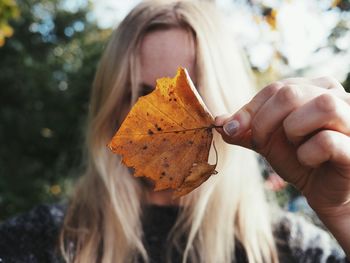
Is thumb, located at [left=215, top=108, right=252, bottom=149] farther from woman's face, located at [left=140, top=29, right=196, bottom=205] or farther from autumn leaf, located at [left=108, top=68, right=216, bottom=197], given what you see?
woman's face, located at [left=140, top=29, right=196, bottom=205]

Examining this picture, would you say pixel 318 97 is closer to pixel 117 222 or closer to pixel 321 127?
pixel 321 127

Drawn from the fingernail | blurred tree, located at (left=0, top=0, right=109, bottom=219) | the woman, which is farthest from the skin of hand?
blurred tree, located at (left=0, top=0, right=109, bottom=219)

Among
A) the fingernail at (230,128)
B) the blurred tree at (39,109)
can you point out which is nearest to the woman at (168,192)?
the fingernail at (230,128)

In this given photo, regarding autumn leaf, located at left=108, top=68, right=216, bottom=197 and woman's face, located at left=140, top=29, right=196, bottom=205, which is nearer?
autumn leaf, located at left=108, top=68, right=216, bottom=197

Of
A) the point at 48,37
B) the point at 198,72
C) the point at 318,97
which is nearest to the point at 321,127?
the point at 318,97

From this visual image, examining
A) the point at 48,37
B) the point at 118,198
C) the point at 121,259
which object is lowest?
the point at 121,259

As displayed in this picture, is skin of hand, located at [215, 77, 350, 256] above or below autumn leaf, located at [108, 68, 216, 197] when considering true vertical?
below

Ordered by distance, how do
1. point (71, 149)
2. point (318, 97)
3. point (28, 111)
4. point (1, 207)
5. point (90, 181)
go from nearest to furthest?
point (318, 97), point (90, 181), point (1, 207), point (71, 149), point (28, 111)
